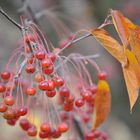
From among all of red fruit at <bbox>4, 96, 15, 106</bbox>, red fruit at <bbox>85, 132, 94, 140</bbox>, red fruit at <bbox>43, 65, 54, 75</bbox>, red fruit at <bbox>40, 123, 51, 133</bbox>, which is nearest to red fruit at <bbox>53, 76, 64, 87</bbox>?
red fruit at <bbox>43, 65, 54, 75</bbox>

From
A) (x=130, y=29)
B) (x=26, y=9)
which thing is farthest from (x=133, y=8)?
(x=130, y=29)

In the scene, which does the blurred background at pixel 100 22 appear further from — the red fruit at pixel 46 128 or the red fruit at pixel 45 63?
the red fruit at pixel 45 63

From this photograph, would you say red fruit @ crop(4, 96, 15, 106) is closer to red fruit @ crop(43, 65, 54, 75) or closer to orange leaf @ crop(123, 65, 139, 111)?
red fruit @ crop(43, 65, 54, 75)

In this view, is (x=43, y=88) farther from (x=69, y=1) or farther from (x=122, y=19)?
(x=69, y=1)

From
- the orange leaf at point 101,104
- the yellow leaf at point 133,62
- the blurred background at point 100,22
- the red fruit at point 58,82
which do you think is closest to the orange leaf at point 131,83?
the yellow leaf at point 133,62

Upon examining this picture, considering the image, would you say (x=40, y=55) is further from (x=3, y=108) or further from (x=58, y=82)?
(x=3, y=108)
